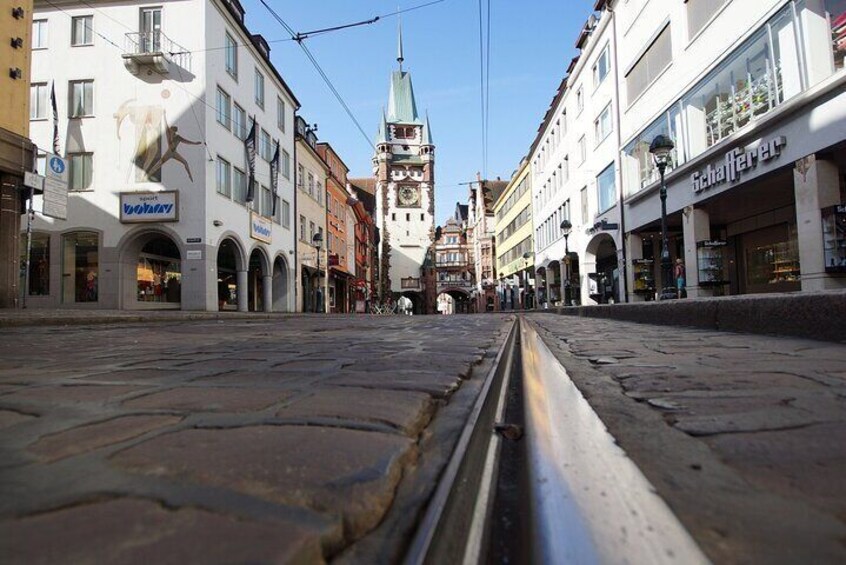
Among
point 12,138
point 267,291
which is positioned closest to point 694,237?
point 12,138

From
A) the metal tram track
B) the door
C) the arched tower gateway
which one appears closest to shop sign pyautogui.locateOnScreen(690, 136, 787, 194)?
the metal tram track

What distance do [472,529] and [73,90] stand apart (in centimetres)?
2586

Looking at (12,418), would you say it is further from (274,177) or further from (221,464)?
(274,177)

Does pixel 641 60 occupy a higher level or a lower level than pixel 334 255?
higher

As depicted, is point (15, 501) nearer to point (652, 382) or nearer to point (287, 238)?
point (652, 382)

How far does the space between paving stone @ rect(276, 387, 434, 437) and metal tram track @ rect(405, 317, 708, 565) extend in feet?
0.63

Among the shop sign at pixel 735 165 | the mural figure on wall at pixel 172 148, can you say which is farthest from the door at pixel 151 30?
the shop sign at pixel 735 165

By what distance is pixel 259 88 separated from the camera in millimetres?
27094

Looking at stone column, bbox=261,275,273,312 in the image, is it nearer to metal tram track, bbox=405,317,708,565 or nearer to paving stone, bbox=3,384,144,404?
paving stone, bbox=3,384,144,404

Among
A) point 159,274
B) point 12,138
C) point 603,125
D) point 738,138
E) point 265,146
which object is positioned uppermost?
point 265,146

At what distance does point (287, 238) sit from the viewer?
30.4 meters

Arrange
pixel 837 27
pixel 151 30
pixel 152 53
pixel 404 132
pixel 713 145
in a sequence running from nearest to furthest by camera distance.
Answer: pixel 837 27 → pixel 713 145 → pixel 152 53 → pixel 151 30 → pixel 404 132

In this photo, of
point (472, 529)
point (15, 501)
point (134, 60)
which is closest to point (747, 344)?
point (472, 529)

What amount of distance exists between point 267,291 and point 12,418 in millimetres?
26630
